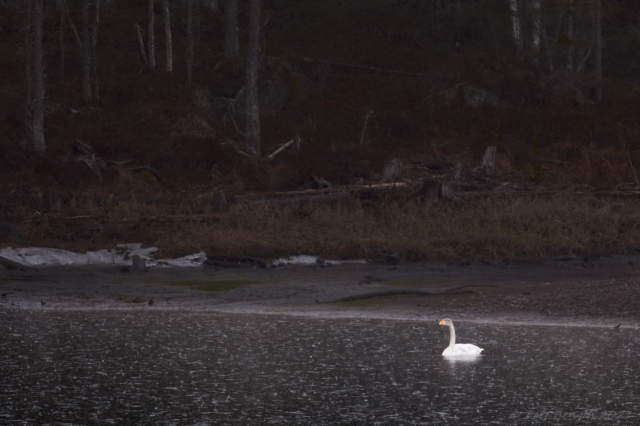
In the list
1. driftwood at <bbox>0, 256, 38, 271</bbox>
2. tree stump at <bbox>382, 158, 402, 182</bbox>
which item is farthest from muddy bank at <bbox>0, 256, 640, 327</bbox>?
tree stump at <bbox>382, 158, 402, 182</bbox>

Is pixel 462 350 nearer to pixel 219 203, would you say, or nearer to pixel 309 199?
pixel 219 203

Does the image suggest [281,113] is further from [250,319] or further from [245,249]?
[250,319]

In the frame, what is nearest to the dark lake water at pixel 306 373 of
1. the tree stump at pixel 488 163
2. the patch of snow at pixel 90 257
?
the patch of snow at pixel 90 257

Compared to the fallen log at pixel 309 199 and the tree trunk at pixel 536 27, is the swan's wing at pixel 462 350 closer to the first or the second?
the fallen log at pixel 309 199

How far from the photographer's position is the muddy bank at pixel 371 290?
1078 centimetres

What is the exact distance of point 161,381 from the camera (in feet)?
23.0

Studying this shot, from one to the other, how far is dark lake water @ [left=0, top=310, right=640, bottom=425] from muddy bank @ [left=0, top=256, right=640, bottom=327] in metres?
1.01

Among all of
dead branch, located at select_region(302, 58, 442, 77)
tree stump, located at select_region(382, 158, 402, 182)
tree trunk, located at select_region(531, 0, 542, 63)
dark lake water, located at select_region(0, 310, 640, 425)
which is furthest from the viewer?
tree trunk, located at select_region(531, 0, 542, 63)

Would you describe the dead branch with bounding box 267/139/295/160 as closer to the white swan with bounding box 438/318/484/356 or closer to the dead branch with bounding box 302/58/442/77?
the dead branch with bounding box 302/58/442/77

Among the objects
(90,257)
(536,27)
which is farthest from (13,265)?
(536,27)

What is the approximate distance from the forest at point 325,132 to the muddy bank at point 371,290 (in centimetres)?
142

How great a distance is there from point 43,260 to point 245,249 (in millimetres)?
3863

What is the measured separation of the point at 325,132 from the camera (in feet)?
99.9

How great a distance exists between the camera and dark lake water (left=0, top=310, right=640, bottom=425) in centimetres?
597
